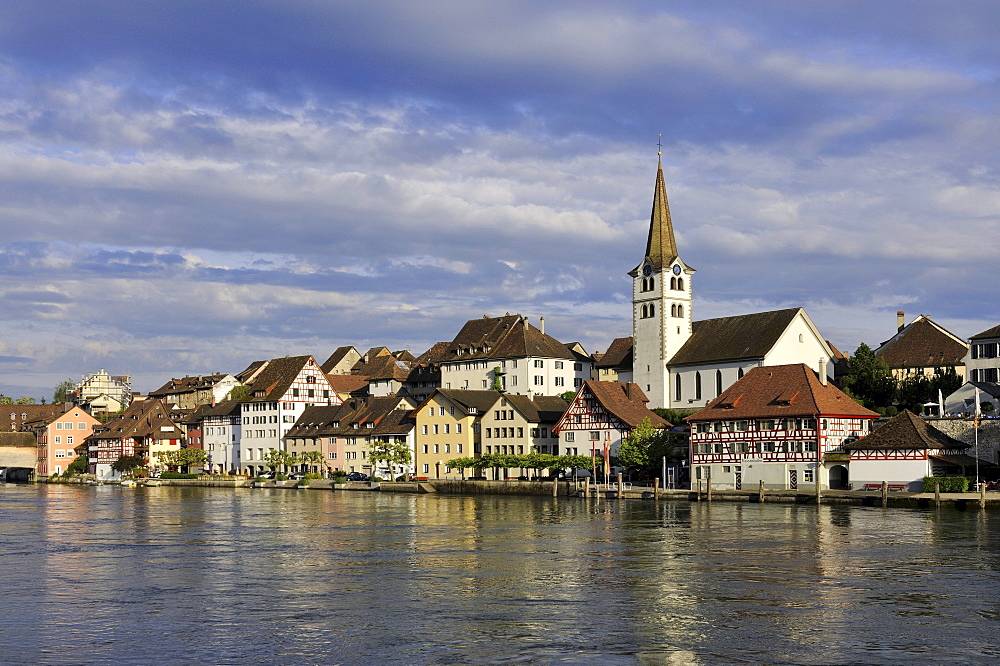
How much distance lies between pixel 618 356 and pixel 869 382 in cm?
3352

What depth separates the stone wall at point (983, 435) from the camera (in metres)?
78.4

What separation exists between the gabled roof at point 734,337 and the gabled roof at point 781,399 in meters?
16.6

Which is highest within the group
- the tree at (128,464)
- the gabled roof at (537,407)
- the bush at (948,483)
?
the gabled roof at (537,407)

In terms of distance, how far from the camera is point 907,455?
7844cm

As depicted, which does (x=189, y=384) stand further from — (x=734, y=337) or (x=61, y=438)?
(x=734, y=337)

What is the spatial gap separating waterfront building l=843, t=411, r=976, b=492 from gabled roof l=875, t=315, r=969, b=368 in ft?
113

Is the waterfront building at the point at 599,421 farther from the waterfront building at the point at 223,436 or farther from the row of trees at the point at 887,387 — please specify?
the waterfront building at the point at 223,436

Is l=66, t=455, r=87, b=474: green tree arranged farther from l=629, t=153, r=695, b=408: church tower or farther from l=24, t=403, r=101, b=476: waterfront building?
l=629, t=153, r=695, b=408: church tower

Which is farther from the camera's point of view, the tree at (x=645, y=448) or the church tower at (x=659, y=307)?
the church tower at (x=659, y=307)

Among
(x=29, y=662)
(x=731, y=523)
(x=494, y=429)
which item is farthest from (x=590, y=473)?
(x=29, y=662)

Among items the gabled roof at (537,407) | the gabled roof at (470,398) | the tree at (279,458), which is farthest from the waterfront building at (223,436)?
the gabled roof at (537,407)

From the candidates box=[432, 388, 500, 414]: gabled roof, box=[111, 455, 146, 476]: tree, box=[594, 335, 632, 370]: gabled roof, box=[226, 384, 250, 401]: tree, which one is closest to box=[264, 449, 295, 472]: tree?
box=[432, 388, 500, 414]: gabled roof

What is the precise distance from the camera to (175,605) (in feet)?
119

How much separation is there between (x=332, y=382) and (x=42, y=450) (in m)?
44.6
